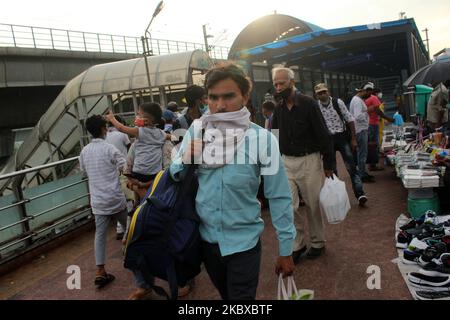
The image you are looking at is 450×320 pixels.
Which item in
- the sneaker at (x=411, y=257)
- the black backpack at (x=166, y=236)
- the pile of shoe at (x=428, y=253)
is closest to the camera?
the black backpack at (x=166, y=236)

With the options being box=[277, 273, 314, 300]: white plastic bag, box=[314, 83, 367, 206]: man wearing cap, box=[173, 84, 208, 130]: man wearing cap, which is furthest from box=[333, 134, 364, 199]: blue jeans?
box=[277, 273, 314, 300]: white plastic bag

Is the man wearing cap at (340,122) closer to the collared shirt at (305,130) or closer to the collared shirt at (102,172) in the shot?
the collared shirt at (305,130)

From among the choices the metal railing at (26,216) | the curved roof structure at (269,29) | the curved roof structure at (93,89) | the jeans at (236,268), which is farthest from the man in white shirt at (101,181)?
the curved roof structure at (269,29)

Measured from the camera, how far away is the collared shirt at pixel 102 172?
4.13m

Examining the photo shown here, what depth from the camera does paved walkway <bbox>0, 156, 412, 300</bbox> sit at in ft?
11.2

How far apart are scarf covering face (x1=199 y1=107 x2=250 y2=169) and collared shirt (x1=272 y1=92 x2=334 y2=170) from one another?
6.23 ft

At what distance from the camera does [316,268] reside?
12.5ft

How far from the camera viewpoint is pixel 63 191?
256 inches

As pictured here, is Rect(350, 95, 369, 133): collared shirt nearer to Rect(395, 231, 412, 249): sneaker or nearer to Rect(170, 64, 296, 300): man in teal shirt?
Rect(395, 231, 412, 249): sneaker

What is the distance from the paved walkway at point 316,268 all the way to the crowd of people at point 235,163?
0.22m

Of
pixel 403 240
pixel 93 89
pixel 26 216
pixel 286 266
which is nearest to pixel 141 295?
pixel 286 266

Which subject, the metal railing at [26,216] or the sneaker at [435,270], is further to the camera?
the metal railing at [26,216]

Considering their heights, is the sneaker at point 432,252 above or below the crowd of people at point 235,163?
below
